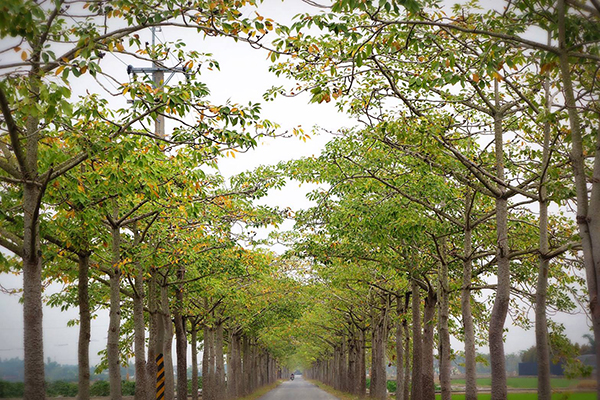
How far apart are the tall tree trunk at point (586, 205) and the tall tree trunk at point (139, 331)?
41.1 feet

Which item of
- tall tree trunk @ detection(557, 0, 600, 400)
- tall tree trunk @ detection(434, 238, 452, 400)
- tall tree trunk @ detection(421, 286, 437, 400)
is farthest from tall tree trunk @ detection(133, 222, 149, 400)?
tall tree trunk @ detection(557, 0, 600, 400)

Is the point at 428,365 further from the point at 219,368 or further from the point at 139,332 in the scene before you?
the point at 219,368

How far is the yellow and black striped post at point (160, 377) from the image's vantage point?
60.7ft

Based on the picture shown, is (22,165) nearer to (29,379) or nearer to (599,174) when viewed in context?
(29,379)

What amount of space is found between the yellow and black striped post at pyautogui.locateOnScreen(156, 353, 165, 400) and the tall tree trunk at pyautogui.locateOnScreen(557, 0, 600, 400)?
1531 cm

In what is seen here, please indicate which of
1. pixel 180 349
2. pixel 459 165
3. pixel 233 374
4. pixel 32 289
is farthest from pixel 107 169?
pixel 233 374

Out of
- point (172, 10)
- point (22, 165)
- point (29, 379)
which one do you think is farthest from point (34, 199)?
point (172, 10)

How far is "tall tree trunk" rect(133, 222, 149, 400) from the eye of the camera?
16500mm

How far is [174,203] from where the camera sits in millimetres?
13117

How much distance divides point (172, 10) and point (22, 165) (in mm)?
3172

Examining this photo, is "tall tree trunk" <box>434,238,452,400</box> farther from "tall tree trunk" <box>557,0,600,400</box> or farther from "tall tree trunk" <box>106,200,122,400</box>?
"tall tree trunk" <box>557,0,600,400</box>

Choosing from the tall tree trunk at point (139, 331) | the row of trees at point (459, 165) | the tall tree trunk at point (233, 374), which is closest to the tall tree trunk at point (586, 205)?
the row of trees at point (459, 165)

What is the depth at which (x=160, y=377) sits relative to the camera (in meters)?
18.8

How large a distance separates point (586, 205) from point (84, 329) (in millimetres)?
11205
